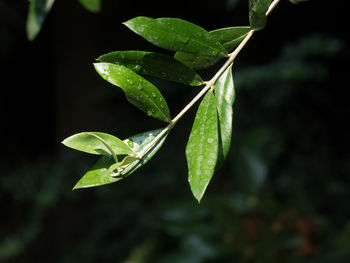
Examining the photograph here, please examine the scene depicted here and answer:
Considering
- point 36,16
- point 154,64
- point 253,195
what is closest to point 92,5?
point 36,16

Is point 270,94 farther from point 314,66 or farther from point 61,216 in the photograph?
point 61,216

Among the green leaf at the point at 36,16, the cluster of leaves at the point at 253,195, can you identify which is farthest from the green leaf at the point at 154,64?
the cluster of leaves at the point at 253,195

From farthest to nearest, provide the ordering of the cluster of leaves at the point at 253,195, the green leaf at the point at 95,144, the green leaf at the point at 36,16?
the cluster of leaves at the point at 253,195
the green leaf at the point at 36,16
the green leaf at the point at 95,144

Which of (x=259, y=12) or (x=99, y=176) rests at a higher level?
(x=259, y=12)

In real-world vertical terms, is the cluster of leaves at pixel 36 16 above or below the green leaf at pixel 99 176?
above

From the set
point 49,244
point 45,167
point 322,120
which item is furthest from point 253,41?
point 49,244

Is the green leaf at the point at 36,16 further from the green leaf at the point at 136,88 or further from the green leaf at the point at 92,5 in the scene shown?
the green leaf at the point at 136,88

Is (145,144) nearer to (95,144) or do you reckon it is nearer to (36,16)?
(95,144)
